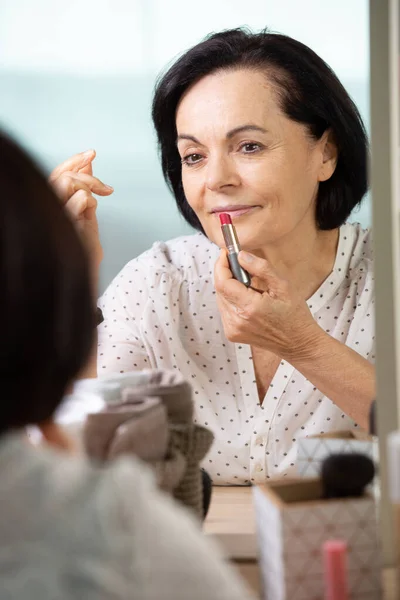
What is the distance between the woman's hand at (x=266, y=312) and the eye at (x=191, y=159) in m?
0.19

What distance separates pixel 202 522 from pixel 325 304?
0.64 meters

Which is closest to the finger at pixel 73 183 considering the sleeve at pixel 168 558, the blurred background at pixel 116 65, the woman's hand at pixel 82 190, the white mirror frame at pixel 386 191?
the woman's hand at pixel 82 190

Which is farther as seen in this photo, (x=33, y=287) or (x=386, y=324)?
(x=386, y=324)

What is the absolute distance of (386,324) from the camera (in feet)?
1.68

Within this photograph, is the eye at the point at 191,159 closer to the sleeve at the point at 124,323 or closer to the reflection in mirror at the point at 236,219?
the reflection in mirror at the point at 236,219

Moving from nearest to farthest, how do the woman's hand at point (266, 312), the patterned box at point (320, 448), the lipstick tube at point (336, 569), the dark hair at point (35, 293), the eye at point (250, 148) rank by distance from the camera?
the dark hair at point (35, 293), the lipstick tube at point (336, 569), the patterned box at point (320, 448), the woman's hand at point (266, 312), the eye at point (250, 148)

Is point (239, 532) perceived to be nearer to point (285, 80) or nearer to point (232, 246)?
point (232, 246)

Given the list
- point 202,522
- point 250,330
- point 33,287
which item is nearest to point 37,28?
Result: point 250,330

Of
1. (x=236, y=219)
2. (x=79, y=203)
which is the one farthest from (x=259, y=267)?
(x=79, y=203)

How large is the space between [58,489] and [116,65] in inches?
38.4

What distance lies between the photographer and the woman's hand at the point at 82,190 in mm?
1045

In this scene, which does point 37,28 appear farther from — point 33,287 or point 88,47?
point 33,287

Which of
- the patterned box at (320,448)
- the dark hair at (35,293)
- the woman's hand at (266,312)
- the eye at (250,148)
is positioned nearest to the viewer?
the dark hair at (35,293)

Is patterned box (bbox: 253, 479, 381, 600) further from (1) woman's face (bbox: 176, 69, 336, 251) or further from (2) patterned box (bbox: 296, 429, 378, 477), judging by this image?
(1) woman's face (bbox: 176, 69, 336, 251)
